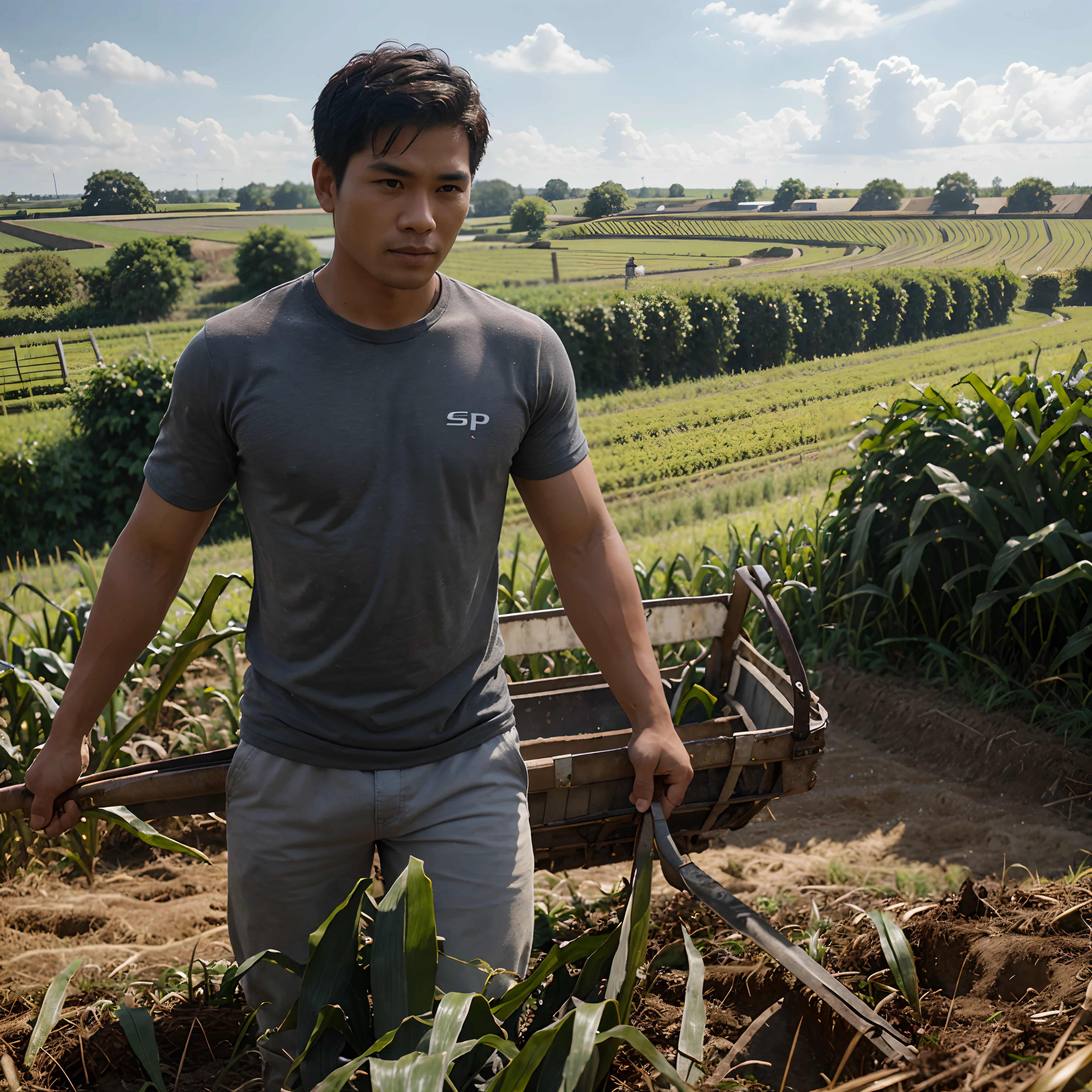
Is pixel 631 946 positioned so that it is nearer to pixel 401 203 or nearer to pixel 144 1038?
pixel 144 1038

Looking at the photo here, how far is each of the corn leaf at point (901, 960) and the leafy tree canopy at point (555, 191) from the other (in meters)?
3.39

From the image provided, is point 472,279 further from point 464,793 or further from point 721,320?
point 464,793

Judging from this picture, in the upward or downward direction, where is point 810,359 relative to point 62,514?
upward

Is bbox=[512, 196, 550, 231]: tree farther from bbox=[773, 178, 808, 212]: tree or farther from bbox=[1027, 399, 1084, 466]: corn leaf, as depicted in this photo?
bbox=[1027, 399, 1084, 466]: corn leaf

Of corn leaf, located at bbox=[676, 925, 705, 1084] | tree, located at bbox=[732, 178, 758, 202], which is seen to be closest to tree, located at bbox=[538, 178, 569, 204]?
tree, located at bbox=[732, 178, 758, 202]

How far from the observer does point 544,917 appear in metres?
2.02

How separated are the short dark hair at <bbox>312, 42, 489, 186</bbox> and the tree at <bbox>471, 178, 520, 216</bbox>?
2.90 metres

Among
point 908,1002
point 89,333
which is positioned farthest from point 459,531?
point 89,333

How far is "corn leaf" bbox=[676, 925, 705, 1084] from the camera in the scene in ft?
3.14

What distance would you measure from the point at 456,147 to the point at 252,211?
10.1 ft

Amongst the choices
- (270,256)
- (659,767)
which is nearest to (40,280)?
(270,256)

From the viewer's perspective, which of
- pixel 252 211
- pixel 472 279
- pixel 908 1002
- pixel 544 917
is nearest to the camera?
pixel 908 1002

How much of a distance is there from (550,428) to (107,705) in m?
1.52

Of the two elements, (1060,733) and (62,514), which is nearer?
Answer: (1060,733)
